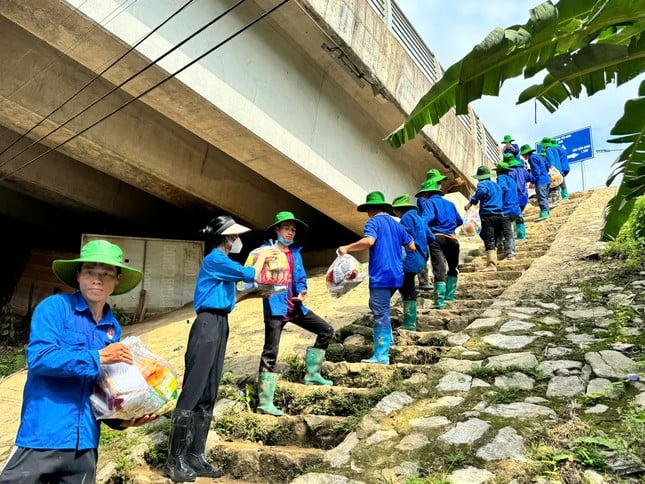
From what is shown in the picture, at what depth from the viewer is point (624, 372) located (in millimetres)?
4074

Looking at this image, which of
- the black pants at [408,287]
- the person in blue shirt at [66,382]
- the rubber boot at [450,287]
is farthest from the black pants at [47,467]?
the rubber boot at [450,287]

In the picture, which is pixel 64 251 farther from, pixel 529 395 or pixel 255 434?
pixel 529 395

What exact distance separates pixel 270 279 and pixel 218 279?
1.96 ft

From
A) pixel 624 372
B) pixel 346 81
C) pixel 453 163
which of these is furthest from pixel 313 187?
pixel 624 372

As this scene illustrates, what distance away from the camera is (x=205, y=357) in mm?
4070

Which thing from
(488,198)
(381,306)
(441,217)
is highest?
(488,198)

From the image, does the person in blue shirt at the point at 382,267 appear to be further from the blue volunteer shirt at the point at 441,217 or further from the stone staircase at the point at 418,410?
the blue volunteer shirt at the point at 441,217

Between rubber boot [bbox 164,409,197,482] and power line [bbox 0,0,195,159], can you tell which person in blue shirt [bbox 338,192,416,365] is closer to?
rubber boot [bbox 164,409,197,482]

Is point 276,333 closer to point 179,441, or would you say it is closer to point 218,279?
point 218,279

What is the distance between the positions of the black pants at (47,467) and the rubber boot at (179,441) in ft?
4.86

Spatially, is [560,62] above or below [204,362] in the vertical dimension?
above

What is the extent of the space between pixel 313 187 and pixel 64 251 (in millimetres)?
8115

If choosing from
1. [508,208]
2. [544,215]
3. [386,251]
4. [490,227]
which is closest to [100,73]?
[386,251]

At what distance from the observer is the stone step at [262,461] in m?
3.89
